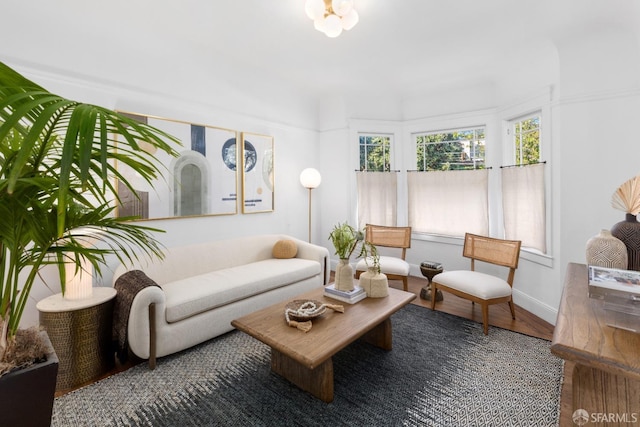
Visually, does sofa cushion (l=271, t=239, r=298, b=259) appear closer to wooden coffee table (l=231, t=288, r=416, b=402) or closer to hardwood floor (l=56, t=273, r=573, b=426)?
wooden coffee table (l=231, t=288, r=416, b=402)

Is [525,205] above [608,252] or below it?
above

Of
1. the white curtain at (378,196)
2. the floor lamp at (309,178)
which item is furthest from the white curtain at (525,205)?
the floor lamp at (309,178)

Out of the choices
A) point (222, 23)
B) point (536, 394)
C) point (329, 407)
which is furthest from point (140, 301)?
point (536, 394)

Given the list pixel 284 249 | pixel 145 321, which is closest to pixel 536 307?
pixel 284 249

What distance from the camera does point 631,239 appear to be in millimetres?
1575

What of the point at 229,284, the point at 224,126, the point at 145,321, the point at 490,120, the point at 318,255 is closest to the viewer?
the point at 145,321

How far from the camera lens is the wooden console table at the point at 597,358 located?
0.90 metres

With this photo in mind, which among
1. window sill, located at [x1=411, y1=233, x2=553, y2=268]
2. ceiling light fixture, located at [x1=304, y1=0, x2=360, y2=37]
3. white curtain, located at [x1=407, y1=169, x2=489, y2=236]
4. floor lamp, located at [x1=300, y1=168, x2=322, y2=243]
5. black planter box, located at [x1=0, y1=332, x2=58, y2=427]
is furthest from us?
floor lamp, located at [x1=300, y1=168, x2=322, y2=243]

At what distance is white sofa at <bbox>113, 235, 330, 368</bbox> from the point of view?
219cm

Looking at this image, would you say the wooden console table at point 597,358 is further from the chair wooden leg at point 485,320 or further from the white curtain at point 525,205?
the white curtain at point 525,205

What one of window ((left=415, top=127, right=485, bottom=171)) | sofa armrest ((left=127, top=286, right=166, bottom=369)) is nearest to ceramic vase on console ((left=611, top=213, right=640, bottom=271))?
window ((left=415, top=127, right=485, bottom=171))

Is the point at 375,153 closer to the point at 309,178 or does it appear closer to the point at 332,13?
the point at 309,178

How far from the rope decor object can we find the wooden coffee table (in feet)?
0.10

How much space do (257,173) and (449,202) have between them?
2.61 metres
